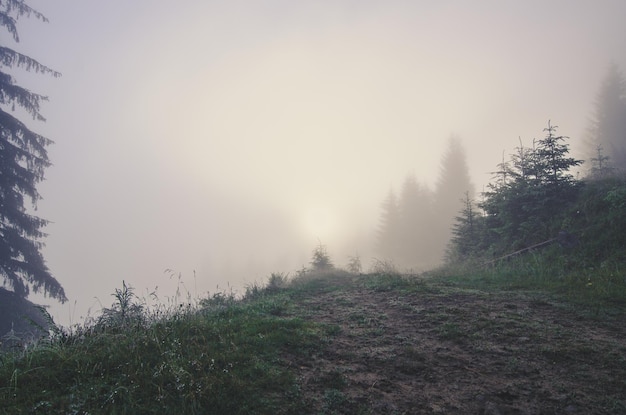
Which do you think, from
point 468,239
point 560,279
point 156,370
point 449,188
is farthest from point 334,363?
point 449,188

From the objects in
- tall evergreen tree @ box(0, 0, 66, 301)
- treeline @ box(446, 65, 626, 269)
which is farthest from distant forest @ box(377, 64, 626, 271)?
tall evergreen tree @ box(0, 0, 66, 301)

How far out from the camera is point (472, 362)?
5398 mm

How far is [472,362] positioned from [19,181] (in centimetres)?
2115

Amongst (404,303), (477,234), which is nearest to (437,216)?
(477,234)

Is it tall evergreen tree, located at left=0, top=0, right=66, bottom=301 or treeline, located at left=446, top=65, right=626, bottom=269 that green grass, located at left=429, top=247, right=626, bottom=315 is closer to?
treeline, located at left=446, top=65, right=626, bottom=269

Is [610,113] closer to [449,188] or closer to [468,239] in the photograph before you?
[449,188]

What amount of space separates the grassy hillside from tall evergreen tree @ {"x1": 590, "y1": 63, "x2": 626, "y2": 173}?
4606 cm

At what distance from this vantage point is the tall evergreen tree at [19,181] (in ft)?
52.5

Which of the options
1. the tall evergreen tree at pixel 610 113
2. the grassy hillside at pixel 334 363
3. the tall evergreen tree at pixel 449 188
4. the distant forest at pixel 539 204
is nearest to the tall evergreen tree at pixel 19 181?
the grassy hillside at pixel 334 363

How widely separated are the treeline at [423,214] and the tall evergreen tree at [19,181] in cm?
3404

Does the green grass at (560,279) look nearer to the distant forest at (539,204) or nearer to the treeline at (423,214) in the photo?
the distant forest at (539,204)

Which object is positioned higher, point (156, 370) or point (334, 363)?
point (156, 370)

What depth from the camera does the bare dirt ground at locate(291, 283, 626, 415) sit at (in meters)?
4.23

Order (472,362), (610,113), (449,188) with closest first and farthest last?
(472,362)
(610,113)
(449,188)
